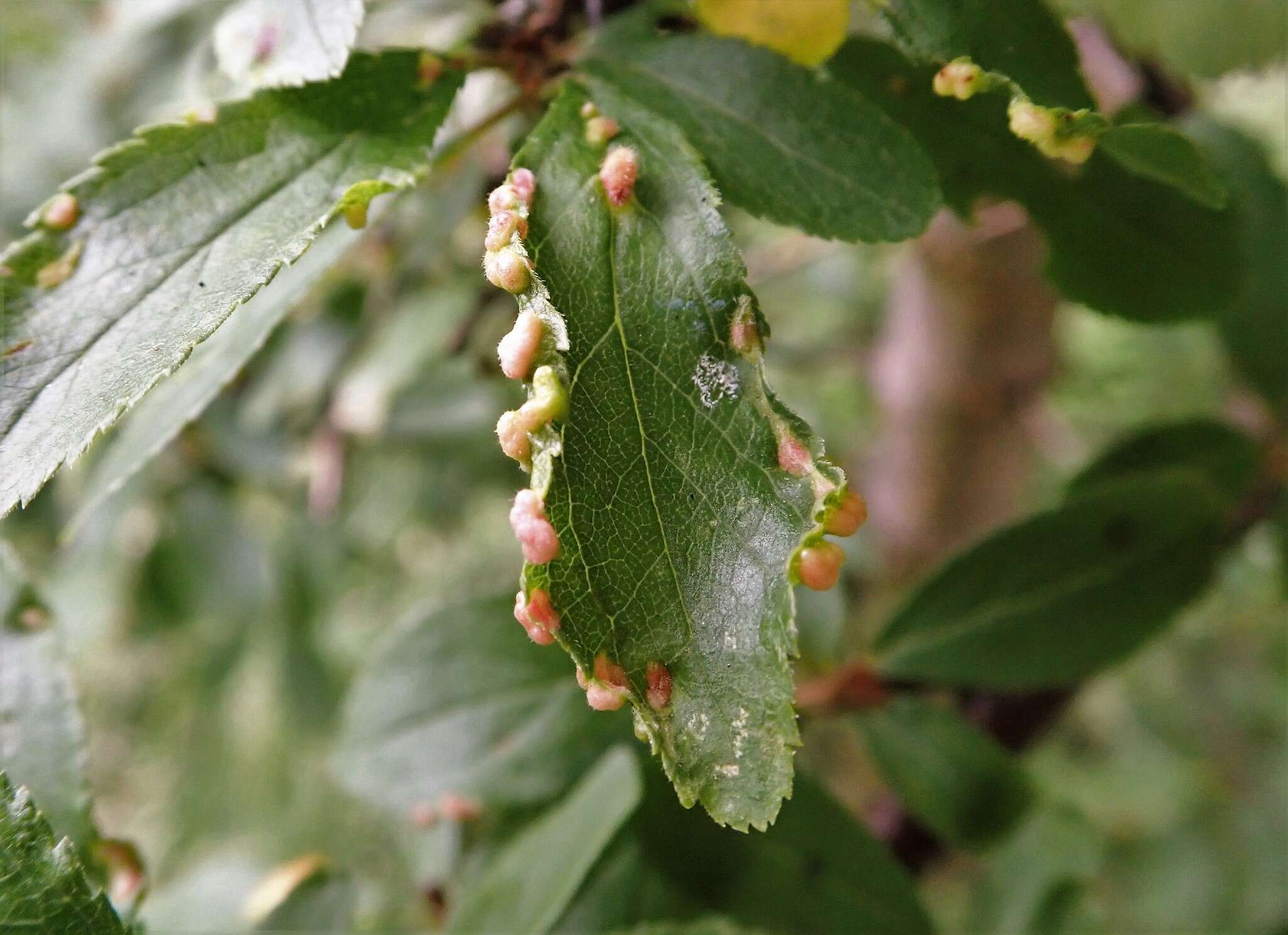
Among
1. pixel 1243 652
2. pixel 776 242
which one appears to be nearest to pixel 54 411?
pixel 776 242

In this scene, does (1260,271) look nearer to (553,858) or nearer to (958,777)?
(958,777)

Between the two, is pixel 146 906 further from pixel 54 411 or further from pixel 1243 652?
pixel 1243 652

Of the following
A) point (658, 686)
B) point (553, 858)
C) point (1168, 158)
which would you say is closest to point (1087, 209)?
point (1168, 158)

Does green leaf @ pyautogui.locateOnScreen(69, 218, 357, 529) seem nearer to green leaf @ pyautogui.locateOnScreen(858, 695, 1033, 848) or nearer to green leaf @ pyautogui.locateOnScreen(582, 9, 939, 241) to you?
green leaf @ pyautogui.locateOnScreen(582, 9, 939, 241)

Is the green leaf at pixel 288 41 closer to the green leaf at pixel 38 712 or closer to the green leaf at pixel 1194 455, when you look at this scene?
the green leaf at pixel 38 712

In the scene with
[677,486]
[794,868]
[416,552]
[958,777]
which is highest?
[677,486]

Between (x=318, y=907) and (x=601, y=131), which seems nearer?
(x=601, y=131)

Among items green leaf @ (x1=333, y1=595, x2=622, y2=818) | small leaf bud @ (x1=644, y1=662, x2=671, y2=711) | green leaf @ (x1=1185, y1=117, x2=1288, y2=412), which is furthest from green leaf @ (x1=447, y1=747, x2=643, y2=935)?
green leaf @ (x1=1185, y1=117, x2=1288, y2=412)
